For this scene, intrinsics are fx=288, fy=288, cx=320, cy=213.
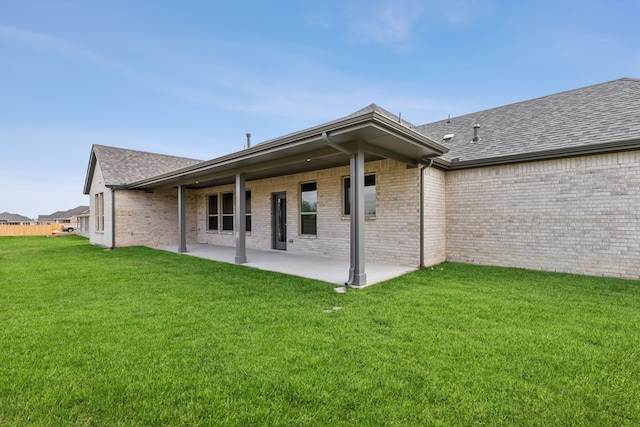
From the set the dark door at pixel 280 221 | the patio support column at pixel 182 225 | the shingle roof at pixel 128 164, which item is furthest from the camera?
the shingle roof at pixel 128 164

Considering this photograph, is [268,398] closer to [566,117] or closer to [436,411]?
[436,411]

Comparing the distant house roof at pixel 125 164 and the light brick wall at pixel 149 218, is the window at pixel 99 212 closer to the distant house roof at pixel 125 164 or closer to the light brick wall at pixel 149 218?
the distant house roof at pixel 125 164

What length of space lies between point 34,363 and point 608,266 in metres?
9.05

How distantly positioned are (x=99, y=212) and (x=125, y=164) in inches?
108

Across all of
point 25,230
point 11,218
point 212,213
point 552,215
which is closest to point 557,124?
point 552,215

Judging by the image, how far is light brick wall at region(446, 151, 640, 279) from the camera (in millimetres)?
5746

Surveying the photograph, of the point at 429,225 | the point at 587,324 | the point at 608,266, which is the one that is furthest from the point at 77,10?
the point at 608,266

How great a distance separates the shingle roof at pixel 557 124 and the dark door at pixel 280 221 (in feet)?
18.7

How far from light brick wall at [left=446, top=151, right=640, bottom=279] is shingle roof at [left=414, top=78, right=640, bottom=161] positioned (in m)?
0.50

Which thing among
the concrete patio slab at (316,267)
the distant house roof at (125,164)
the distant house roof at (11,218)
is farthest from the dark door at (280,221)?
the distant house roof at (11,218)

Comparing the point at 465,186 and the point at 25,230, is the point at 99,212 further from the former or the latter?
the point at 25,230

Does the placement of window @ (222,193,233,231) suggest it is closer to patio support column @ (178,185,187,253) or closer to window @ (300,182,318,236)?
patio support column @ (178,185,187,253)

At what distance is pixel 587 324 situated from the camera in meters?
3.40

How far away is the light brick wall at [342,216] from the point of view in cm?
724
